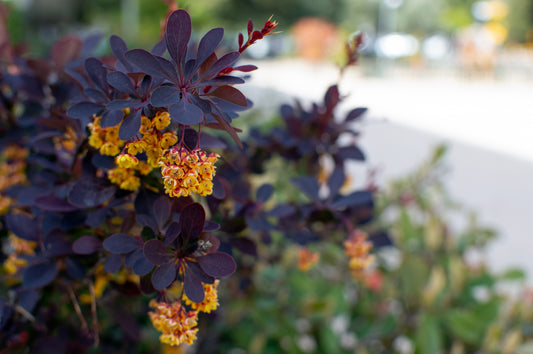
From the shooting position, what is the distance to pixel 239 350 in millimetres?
1698

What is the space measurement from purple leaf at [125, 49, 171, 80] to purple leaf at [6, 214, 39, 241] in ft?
1.38

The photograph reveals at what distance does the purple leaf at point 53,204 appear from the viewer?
70 cm

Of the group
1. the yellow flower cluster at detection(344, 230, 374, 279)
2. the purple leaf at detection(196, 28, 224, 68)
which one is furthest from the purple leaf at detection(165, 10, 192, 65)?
the yellow flower cluster at detection(344, 230, 374, 279)

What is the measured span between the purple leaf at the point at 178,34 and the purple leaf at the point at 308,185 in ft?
1.30

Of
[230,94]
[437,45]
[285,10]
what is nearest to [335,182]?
[230,94]

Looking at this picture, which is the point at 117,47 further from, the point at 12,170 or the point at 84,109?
the point at 12,170

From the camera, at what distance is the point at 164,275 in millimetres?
576

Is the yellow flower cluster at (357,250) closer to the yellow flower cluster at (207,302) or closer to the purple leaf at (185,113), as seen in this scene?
the yellow flower cluster at (207,302)

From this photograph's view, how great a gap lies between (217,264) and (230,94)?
22cm

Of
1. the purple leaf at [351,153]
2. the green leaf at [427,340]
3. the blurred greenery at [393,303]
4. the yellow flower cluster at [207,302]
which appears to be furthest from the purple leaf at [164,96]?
the green leaf at [427,340]

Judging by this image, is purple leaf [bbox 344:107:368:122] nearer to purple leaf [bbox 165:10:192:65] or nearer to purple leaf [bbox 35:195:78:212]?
purple leaf [bbox 165:10:192:65]

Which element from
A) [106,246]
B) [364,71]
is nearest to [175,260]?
[106,246]

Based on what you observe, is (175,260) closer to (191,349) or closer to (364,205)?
(364,205)

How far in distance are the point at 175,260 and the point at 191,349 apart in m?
1.29
